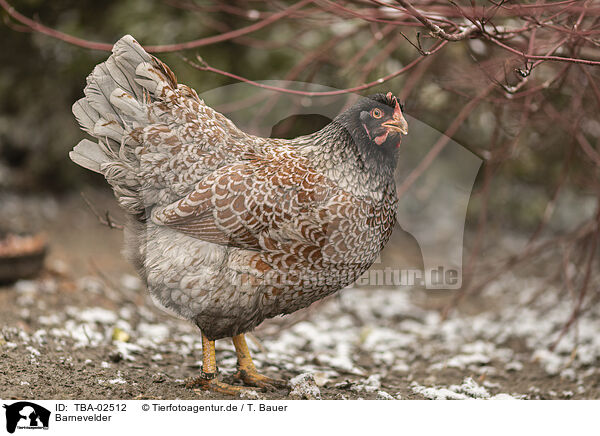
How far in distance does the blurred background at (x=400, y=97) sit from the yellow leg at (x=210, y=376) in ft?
2.21

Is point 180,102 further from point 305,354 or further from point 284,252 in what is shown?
point 305,354

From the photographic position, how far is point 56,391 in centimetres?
198

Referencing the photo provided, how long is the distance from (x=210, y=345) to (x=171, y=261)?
37 centimetres

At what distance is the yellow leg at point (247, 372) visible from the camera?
7.28 ft

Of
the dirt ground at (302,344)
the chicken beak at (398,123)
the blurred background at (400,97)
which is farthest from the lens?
the blurred background at (400,97)

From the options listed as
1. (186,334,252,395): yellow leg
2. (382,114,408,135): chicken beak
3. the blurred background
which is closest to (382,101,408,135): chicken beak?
(382,114,408,135): chicken beak

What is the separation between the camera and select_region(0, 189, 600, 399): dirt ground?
220 cm
